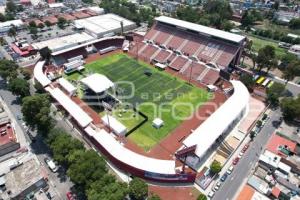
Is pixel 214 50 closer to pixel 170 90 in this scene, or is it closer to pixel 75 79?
pixel 170 90

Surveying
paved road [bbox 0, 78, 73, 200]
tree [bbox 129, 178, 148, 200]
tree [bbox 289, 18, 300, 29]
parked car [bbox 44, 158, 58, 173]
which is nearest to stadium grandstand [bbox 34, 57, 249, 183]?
tree [bbox 129, 178, 148, 200]

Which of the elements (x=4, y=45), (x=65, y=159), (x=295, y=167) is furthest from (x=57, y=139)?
(x=4, y=45)

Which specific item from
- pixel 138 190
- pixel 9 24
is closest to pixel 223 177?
pixel 138 190

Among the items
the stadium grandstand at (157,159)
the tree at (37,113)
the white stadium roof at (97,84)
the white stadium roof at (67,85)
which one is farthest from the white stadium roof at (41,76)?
the tree at (37,113)

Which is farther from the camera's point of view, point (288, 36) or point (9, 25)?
point (9, 25)

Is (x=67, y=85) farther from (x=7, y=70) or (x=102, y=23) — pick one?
(x=102, y=23)

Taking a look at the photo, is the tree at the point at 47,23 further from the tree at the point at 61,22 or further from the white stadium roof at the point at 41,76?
the white stadium roof at the point at 41,76
